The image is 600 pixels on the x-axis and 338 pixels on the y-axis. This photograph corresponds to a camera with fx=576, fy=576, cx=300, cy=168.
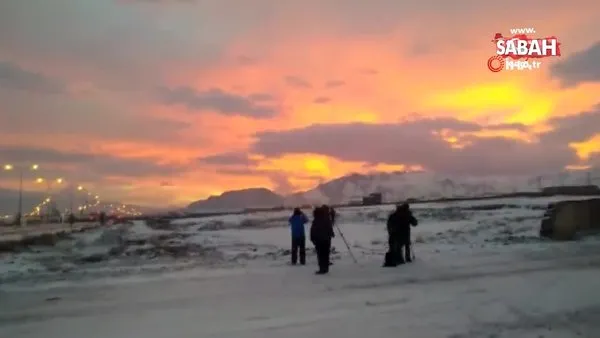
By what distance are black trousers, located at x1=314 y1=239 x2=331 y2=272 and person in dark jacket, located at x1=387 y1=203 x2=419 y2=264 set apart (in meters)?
2.11

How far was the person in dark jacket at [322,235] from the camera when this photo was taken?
15695mm

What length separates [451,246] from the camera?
22.3 meters

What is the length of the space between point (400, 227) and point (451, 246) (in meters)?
5.72

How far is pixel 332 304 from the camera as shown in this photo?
35.7ft

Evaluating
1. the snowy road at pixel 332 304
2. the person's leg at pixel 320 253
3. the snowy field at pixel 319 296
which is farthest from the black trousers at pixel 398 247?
the person's leg at pixel 320 253

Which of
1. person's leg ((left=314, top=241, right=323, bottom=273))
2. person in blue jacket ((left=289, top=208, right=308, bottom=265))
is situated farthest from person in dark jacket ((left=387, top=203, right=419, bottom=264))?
person in blue jacket ((left=289, top=208, right=308, bottom=265))

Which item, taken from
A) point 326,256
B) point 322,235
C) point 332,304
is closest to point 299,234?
point 322,235

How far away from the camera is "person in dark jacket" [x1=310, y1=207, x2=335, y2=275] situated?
51.5 feet

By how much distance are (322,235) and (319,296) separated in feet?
15.1

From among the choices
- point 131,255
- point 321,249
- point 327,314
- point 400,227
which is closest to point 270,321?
point 327,314

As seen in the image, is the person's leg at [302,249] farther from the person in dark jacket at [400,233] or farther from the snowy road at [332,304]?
the person in dark jacket at [400,233]

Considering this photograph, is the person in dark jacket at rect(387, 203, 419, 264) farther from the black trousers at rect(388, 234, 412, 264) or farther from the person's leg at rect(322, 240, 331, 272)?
the person's leg at rect(322, 240, 331, 272)

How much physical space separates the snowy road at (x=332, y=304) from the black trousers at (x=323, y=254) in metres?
0.31

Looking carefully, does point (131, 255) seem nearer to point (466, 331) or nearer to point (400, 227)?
point (400, 227)
